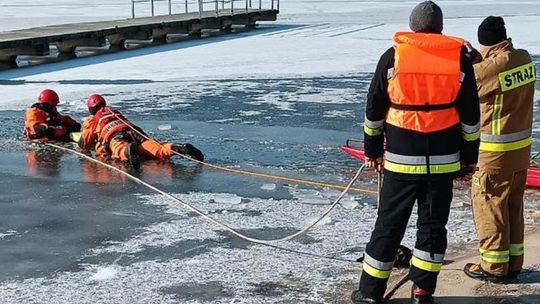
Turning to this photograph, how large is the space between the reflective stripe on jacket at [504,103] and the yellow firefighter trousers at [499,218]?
0.09 m

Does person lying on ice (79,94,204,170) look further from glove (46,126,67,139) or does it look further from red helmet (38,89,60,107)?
red helmet (38,89,60,107)

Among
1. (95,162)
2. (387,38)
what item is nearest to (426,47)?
(95,162)

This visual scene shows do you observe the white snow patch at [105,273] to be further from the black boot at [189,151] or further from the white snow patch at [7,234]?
the black boot at [189,151]

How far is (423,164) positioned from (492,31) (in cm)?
107

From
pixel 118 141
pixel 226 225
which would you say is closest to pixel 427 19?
pixel 226 225

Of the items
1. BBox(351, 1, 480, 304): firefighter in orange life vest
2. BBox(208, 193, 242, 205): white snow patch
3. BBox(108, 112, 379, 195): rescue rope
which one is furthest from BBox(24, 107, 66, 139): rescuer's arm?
BBox(351, 1, 480, 304): firefighter in orange life vest

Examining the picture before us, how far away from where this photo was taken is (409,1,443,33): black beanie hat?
14.8 ft

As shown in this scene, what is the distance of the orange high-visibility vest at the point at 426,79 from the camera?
14.6ft

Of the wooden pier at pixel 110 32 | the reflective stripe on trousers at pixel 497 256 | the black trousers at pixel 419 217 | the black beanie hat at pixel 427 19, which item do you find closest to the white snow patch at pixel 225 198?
the reflective stripe on trousers at pixel 497 256

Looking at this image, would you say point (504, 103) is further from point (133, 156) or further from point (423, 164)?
point (133, 156)

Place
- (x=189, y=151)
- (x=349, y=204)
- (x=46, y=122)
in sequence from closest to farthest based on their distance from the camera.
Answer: (x=349, y=204), (x=189, y=151), (x=46, y=122)

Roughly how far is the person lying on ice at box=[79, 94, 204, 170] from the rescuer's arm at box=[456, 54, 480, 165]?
4675 mm

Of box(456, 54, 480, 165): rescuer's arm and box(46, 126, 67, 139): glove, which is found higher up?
box(456, 54, 480, 165): rescuer's arm

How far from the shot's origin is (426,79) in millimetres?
4457
